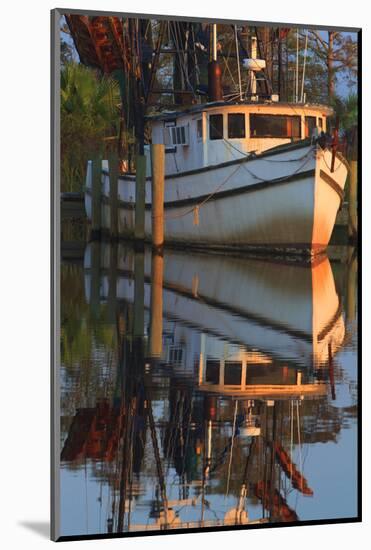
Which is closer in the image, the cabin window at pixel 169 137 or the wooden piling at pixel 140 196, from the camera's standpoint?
the wooden piling at pixel 140 196

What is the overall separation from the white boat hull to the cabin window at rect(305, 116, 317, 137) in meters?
0.15

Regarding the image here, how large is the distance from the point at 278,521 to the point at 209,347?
1.01 m

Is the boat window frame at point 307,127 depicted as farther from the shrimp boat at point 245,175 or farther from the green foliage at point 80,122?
the green foliage at point 80,122

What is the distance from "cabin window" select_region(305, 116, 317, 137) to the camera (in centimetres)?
848

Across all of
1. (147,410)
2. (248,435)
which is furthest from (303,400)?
(147,410)

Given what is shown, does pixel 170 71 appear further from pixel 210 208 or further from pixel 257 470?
pixel 257 470

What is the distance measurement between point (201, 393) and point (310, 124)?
1665 millimetres

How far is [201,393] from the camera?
318 inches

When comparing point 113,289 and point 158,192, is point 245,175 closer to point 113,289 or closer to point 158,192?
point 158,192

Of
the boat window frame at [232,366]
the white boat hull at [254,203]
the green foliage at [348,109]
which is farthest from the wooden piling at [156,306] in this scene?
the green foliage at [348,109]

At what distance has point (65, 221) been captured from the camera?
7.75 m

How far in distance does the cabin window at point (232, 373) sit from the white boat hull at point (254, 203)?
27.6 inches

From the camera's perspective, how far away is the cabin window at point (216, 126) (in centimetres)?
878

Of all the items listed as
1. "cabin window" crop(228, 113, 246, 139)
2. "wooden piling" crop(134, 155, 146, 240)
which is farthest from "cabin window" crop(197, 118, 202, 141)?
"wooden piling" crop(134, 155, 146, 240)
